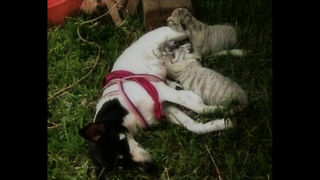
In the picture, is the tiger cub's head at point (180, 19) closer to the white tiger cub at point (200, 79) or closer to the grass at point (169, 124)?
the white tiger cub at point (200, 79)

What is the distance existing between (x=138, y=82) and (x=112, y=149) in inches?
17.1

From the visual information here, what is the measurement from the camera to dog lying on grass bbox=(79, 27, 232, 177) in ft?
6.36

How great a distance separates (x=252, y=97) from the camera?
219 cm

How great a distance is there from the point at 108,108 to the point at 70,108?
33cm

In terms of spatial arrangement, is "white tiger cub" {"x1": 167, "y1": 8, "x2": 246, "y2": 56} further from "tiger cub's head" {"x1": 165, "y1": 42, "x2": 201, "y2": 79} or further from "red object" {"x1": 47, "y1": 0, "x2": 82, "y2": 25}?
"red object" {"x1": 47, "y1": 0, "x2": 82, "y2": 25}

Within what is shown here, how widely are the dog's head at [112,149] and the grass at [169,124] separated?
2.4 inches

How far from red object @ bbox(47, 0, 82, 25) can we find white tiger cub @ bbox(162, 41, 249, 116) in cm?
79

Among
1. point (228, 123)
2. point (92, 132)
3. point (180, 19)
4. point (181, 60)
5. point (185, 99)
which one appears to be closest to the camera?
point (92, 132)

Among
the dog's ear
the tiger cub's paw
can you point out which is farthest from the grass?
the dog's ear

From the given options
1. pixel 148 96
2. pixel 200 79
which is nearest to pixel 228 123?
pixel 200 79

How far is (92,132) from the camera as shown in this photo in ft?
6.29

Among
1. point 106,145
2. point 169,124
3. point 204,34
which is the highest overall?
point 204,34

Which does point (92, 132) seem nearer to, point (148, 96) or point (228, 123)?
point (148, 96)

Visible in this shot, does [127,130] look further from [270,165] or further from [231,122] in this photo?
[270,165]
